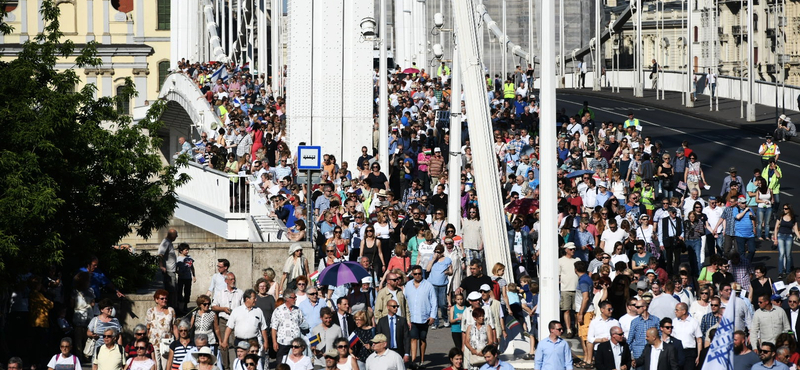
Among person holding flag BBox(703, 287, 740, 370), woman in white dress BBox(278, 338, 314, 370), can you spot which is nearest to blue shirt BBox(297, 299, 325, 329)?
woman in white dress BBox(278, 338, 314, 370)

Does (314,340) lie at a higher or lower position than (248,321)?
lower

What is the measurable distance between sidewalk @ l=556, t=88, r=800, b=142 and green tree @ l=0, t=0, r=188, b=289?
91.3ft

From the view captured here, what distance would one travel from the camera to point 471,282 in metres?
17.7

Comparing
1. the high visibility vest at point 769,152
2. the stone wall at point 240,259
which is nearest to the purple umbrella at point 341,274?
the stone wall at point 240,259

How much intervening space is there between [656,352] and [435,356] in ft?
13.0

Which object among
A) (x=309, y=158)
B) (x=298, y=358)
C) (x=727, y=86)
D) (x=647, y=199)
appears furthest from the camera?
(x=727, y=86)

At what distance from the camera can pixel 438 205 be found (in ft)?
83.8

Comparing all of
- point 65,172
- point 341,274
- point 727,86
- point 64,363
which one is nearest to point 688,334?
point 341,274

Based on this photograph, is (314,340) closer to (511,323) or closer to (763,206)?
(511,323)

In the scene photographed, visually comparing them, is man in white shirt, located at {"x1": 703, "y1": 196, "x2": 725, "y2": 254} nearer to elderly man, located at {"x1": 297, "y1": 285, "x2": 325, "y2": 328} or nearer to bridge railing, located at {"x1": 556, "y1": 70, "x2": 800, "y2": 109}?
elderly man, located at {"x1": 297, "y1": 285, "x2": 325, "y2": 328}

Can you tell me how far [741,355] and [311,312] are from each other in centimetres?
468

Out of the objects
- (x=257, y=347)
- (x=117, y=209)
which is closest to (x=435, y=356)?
(x=257, y=347)

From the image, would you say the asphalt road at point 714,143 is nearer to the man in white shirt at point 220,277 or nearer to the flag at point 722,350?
the flag at point 722,350

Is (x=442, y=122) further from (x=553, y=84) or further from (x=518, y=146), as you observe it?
(x=553, y=84)
